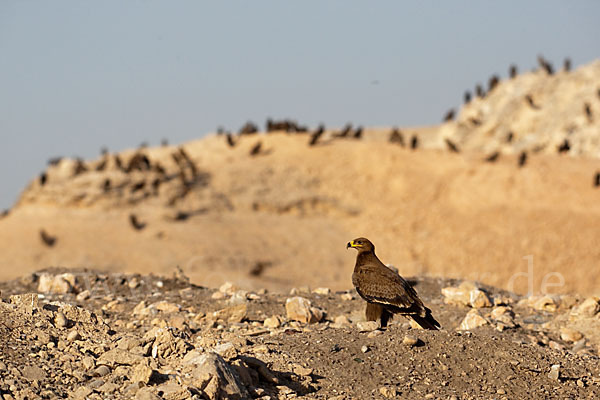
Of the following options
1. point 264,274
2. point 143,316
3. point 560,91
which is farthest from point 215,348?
point 560,91

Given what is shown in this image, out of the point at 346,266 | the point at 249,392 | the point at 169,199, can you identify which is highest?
the point at 249,392

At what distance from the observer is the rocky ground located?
17.1 feet

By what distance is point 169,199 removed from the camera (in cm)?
2480

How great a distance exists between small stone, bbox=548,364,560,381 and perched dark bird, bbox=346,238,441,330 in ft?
3.72

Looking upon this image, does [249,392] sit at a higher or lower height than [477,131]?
higher

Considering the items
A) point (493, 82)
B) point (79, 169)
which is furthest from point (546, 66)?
point (79, 169)

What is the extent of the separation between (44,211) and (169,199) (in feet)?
13.8

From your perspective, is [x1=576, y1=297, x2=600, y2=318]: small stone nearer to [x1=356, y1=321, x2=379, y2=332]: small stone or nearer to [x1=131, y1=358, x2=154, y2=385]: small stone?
[x1=356, y1=321, x2=379, y2=332]: small stone

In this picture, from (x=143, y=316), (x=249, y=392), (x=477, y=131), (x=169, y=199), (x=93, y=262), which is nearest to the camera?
(x=249, y=392)

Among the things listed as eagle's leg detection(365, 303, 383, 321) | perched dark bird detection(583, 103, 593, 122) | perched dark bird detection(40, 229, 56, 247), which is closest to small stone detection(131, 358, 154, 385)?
eagle's leg detection(365, 303, 383, 321)

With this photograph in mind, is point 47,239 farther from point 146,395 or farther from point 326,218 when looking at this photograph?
point 146,395

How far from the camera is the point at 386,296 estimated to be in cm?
715

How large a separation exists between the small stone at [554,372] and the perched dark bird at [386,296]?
44.6 inches

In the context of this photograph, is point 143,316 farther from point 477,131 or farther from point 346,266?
point 477,131
